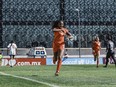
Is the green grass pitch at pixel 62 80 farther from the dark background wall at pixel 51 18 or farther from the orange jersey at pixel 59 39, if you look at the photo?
the dark background wall at pixel 51 18

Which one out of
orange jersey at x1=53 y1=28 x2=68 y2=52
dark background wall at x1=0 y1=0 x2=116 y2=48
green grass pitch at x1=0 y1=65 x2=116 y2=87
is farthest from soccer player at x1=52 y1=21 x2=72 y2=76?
dark background wall at x1=0 y1=0 x2=116 y2=48

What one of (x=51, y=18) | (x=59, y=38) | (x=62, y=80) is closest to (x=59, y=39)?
(x=59, y=38)

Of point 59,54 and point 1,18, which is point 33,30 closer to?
point 1,18

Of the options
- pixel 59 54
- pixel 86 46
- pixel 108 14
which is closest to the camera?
pixel 59 54

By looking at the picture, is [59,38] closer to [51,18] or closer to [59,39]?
[59,39]

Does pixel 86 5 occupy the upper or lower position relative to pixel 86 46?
upper

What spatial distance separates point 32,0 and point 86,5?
8.92 metres

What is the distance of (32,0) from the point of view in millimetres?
69438

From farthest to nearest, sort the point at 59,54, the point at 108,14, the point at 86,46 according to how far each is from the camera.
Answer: the point at 108,14 < the point at 86,46 < the point at 59,54

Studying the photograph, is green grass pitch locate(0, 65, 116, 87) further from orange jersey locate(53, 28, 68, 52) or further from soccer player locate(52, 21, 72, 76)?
orange jersey locate(53, 28, 68, 52)

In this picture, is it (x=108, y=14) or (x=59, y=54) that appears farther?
(x=108, y=14)

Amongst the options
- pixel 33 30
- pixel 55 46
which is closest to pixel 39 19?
pixel 33 30

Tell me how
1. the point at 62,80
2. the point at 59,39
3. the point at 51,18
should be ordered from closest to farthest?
the point at 62,80
the point at 59,39
the point at 51,18

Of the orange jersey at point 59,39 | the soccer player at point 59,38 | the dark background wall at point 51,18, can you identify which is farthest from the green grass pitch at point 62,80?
the dark background wall at point 51,18
